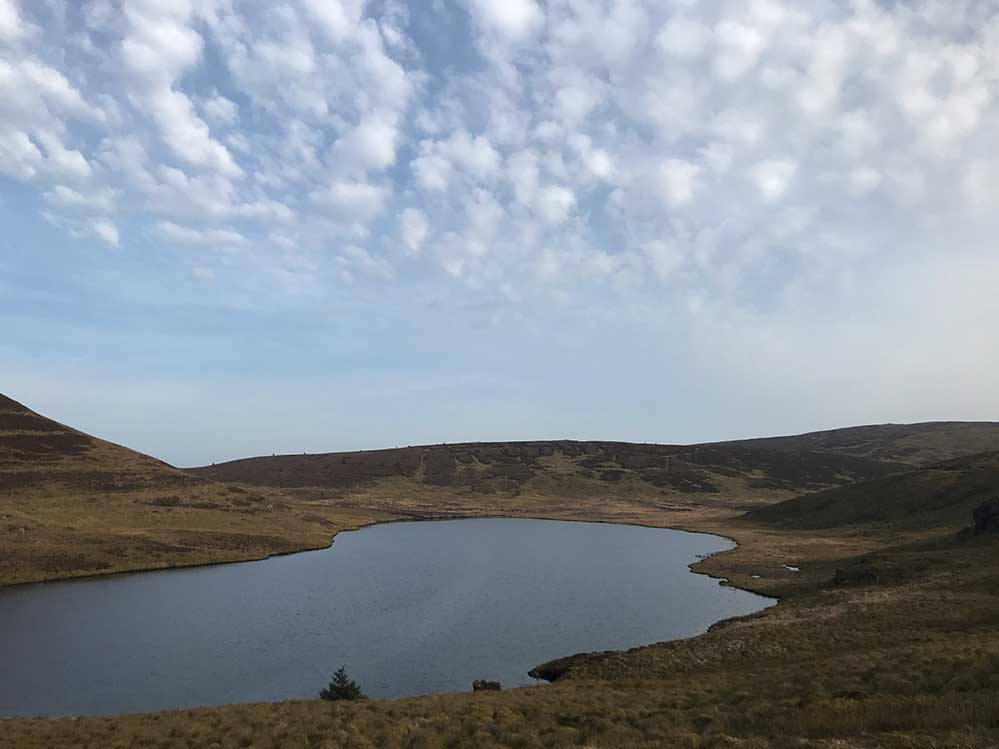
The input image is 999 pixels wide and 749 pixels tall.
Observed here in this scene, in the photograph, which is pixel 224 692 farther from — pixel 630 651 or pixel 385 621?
pixel 630 651

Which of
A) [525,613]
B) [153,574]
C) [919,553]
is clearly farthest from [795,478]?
[153,574]

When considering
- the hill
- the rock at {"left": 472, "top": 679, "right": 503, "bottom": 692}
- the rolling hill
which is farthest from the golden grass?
the rolling hill

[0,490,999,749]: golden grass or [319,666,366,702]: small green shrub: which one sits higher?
[0,490,999,749]: golden grass

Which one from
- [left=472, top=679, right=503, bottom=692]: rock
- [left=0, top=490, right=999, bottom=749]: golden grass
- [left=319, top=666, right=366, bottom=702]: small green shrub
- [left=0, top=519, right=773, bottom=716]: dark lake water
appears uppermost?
[left=0, top=490, right=999, bottom=749]: golden grass

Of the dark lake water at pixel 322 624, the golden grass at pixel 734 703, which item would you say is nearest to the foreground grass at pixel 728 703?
the golden grass at pixel 734 703

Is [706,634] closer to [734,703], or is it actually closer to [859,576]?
[734,703]

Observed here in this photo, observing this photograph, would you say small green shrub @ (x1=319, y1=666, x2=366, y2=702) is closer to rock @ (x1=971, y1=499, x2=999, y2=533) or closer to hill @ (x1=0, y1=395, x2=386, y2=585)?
hill @ (x1=0, y1=395, x2=386, y2=585)

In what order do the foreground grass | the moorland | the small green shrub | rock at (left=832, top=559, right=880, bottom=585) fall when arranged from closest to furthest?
the foreground grass, the moorland, the small green shrub, rock at (left=832, top=559, right=880, bottom=585)

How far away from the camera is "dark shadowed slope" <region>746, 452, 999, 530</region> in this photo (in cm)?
8500

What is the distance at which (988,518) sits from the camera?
55000 millimetres

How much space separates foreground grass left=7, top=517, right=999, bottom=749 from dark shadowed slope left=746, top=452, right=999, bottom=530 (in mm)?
55467

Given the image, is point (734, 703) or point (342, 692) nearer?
point (734, 703)

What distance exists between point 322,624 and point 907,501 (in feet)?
312

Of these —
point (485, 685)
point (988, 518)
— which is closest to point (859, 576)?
point (988, 518)
